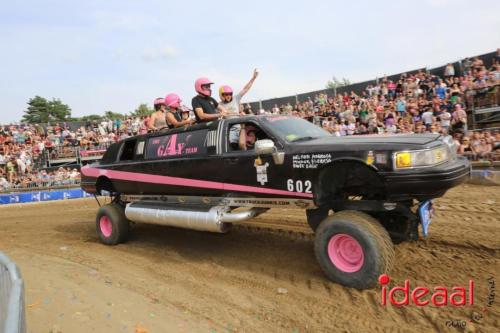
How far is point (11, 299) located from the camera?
2418mm

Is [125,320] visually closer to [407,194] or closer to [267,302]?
[267,302]

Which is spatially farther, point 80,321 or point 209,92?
point 209,92

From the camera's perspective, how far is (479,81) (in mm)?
13375

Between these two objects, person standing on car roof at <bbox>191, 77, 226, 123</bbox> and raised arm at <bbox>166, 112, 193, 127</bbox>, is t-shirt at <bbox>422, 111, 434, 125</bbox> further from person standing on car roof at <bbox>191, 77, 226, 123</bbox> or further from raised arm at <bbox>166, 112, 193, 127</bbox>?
raised arm at <bbox>166, 112, 193, 127</bbox>

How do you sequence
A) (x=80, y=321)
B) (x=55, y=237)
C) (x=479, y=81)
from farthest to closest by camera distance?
1. (x=479, y=81)
2. (x=55, y=237)
3. (x=80, y=321)

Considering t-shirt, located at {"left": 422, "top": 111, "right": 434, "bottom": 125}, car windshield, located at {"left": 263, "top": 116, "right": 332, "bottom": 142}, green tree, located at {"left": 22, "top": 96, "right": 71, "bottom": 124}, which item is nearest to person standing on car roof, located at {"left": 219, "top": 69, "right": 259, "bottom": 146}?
car windshield, located at {"left": 263, "top": 116, "right": 332, "bottom": 142}

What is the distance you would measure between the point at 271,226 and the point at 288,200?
8.68 feet

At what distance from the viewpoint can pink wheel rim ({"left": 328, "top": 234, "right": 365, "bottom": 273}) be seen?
15.5 feet

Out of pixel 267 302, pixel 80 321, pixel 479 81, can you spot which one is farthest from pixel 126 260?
pixel 479 81

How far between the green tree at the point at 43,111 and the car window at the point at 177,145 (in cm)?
6020

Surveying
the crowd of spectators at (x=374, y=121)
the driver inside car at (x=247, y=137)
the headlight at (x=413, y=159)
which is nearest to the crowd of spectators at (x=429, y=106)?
A: the crowd of spectators at (x=374, y=121)


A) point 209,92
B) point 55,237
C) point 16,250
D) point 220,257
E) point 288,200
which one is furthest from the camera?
point 55,237

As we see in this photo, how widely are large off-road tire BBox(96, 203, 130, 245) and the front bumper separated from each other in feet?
16.7

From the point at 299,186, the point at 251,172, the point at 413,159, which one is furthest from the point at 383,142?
the point at 251,172
